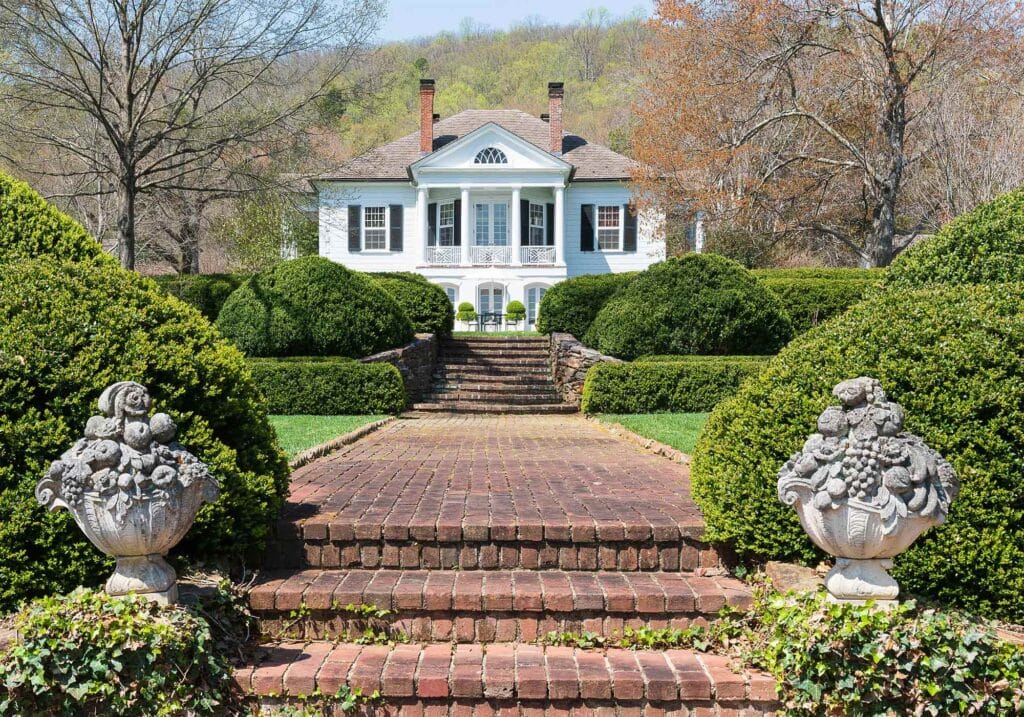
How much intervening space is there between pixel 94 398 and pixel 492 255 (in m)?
24.9

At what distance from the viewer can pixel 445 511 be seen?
4609 millimetres

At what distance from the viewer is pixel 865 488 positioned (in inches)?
118

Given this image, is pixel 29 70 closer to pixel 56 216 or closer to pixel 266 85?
pixel 266 85

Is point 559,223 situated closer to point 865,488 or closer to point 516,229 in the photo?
point 516,229

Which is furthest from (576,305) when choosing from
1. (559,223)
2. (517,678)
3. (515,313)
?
(517,678)

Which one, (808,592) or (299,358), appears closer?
(808,592)

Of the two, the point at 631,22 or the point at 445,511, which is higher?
the point at 631,22

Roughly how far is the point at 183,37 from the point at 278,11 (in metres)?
1.71

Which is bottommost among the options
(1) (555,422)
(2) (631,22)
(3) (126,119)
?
(1) (555,422)

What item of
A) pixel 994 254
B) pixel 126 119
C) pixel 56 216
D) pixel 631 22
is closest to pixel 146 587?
pixel 56 216

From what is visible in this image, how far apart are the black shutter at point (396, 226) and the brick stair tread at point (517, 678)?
86.8 ft

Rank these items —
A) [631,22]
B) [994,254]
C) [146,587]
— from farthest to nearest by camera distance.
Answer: [631,22]
[994,254]
[146,587]

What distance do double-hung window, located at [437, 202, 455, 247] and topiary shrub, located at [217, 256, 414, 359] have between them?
620 inches

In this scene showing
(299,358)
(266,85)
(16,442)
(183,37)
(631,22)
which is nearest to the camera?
(16,442)
